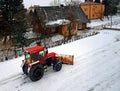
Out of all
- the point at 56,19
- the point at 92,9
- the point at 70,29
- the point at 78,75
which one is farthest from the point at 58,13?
the point at 78,75

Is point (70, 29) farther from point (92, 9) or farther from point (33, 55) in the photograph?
point (92, 9)

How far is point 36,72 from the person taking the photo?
1217cm

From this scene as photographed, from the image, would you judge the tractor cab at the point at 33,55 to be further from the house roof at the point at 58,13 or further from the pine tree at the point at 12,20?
the house roof at the point at 58,13

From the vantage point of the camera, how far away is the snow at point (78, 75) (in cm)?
1162

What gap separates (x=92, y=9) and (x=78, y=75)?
37.4 m

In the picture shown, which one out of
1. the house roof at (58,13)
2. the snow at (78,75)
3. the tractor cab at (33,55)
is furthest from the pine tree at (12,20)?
the tractor cab at (33,55)

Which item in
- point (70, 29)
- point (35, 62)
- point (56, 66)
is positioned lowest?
point (56, 66)

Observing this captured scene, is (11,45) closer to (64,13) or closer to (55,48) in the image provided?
(55,48)

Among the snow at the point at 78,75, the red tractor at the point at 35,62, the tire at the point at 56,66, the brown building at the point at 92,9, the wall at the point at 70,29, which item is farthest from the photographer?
the brown building at the point at 92,9

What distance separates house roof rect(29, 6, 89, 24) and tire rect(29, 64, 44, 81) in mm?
18452

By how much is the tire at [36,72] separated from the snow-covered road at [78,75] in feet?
1.03

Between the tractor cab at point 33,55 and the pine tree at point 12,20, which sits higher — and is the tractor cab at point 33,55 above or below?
below

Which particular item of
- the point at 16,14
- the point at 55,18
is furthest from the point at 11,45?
the point at 55,18

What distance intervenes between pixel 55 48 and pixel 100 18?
3206 cm
